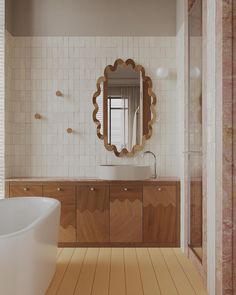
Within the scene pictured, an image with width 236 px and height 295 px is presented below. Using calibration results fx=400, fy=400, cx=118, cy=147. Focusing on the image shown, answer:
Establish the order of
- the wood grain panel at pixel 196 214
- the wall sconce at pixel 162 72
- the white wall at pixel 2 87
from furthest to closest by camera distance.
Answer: the wall sconce at pixel 162 72 → the white wall at pixel 2 87 → the wood grain panel at pixel 196 214

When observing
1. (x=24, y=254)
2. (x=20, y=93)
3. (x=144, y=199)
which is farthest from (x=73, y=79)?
(x=24, y=254)

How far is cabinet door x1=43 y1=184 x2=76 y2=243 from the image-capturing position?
445 cm

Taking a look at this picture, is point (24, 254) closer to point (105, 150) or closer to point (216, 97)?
point (216, 97)

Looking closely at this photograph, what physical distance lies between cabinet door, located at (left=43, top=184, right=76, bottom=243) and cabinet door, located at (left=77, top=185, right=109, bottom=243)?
60 mm

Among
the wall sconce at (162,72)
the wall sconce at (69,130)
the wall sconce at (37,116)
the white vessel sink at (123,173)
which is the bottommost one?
the white vessel sink at (123,173)

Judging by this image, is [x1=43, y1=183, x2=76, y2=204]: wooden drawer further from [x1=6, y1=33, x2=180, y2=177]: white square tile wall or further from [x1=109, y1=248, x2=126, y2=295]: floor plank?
[x1=109, y1=248, x2=126, y2=295]: floor plank

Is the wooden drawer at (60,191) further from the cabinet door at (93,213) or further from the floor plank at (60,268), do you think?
the floor plank at (60,268)

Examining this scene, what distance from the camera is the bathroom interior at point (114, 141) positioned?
3.29 meters

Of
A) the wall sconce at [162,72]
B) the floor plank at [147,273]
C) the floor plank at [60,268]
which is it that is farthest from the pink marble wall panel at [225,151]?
the wall sconce at [162,72]

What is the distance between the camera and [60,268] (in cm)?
376

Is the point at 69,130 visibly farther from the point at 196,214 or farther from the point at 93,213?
the point at 196,214

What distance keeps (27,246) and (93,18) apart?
3339 millimetres

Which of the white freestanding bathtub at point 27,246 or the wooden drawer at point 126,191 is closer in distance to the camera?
the white freestanding bathtub at point 27,246

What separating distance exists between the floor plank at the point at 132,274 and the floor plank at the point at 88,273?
307 millimetres
